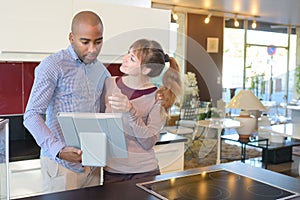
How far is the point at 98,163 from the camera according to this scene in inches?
52.1

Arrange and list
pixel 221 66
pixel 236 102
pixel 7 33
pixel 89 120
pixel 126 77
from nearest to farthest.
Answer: pixel 89 120
pixel 126 77
pixel 7 33
pixel 236 102
pixel 221 66

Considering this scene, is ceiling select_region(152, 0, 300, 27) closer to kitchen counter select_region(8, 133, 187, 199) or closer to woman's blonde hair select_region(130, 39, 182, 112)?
kitchen counter select_region(8, 133, 187, 199)

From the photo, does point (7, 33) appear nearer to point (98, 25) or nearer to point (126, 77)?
point (98, 25)

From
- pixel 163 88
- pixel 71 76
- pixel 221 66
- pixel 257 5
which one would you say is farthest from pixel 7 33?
pixel 221 66

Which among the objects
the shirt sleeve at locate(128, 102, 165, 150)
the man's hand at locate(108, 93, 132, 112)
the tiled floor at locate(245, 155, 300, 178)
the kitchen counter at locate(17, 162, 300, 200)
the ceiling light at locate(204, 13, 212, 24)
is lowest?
the tiled floor at locate(245, 155, 300, 178)

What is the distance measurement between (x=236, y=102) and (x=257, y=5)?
3.21 metres

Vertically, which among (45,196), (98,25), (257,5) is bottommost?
(45,196)

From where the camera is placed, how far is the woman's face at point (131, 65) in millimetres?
1387

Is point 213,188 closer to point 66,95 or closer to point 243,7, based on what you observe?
point 66,95

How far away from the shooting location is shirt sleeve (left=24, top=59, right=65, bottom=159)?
1.45 m

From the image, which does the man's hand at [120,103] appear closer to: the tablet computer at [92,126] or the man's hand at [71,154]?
the tablet computer at [92,126]

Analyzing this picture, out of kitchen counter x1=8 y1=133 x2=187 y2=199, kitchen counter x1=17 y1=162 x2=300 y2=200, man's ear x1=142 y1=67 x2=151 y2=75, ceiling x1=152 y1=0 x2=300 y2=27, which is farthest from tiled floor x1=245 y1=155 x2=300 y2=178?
man's ear x1=142 y1=67 x2=151 y2=75

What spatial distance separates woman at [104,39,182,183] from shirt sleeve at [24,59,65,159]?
9.6 inches

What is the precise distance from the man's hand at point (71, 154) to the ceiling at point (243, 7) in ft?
17.2
